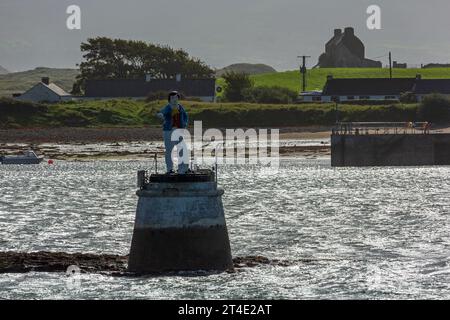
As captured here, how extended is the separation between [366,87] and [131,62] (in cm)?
4017

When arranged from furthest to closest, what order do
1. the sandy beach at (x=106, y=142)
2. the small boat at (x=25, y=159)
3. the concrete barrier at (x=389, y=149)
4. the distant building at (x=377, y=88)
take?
the distant building at (x=377, y=88) < the sandy beach at (x=106, y=142) < the small boat at (x=25, y=159) < the concrete barrier at (x=389, y=149)

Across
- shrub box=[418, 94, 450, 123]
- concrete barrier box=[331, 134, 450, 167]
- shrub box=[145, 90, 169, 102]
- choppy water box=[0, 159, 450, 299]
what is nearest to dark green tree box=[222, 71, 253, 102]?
shrub box=[145, 90, 169, 102]

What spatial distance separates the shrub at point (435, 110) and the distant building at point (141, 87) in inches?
1455

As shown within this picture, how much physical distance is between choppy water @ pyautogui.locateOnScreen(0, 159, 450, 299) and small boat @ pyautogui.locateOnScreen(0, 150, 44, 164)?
529 centimetres

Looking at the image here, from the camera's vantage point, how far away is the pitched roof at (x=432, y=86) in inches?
6107

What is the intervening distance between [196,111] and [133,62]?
197 feet

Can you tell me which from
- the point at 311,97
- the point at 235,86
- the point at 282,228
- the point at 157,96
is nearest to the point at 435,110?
the point at 157,96

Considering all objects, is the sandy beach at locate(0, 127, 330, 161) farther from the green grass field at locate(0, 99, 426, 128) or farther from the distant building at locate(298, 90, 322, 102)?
the distant building at locate(298, 90, 322, 102)

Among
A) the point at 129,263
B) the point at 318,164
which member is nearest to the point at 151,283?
the point at 129,263

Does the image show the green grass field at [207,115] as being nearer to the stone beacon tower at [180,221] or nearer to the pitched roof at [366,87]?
the pitched roof at [366,87]

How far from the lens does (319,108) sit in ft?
441

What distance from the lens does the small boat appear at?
103000 mm

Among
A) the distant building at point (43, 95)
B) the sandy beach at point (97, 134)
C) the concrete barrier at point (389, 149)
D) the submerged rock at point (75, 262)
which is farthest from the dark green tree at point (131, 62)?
the submerged rock at point (75, 262)

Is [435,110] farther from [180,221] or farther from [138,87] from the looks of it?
[180,221]
